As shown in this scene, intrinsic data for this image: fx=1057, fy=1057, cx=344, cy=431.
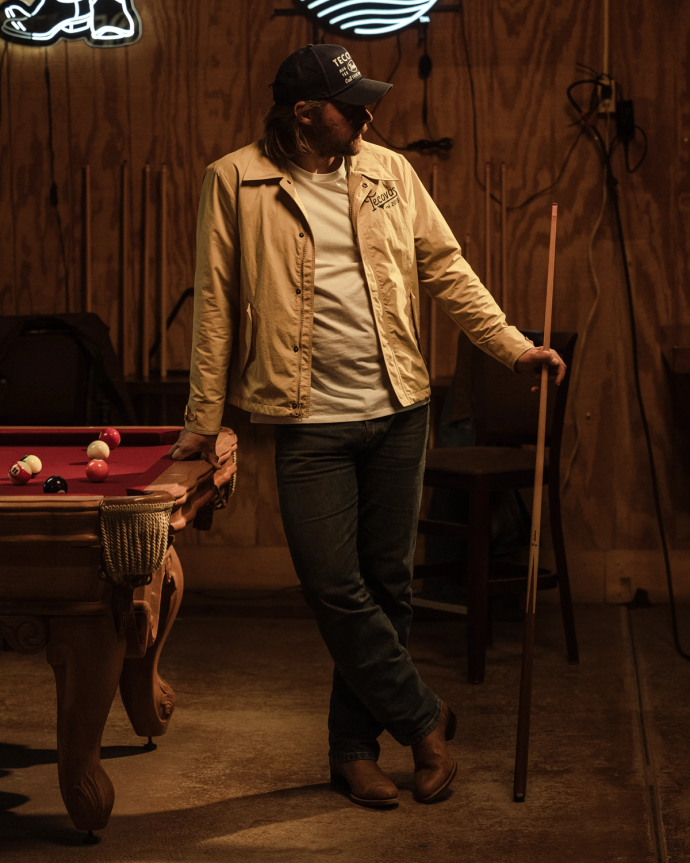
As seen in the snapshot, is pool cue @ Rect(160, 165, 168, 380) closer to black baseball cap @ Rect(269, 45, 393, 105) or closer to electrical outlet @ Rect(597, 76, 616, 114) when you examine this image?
electrical outlet @ Rect(597, 76, 616, 114)

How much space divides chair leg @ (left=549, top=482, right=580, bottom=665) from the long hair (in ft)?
5.99

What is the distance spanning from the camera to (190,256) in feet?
15.0

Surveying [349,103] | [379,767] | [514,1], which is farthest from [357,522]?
[514,1]

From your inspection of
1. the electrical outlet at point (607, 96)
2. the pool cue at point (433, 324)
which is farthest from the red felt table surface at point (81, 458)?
the electrical outlet at point (607, 96)

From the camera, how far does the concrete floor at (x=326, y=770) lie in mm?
2342

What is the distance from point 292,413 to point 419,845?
100 centimetres

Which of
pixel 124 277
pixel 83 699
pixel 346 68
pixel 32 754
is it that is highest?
pixel 346 68

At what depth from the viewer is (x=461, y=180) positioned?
4453mm

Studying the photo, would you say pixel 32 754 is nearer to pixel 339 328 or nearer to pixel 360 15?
pixel 339 328

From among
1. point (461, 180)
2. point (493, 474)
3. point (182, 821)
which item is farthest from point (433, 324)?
point (182, 821)

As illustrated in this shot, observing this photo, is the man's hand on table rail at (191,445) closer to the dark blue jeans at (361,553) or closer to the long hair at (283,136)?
the dark blue jeans at (361,553)

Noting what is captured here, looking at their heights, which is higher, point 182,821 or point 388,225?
point 388,225

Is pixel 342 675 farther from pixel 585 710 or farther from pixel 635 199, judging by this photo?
pixel 635 199

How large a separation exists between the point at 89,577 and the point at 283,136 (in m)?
1.10
